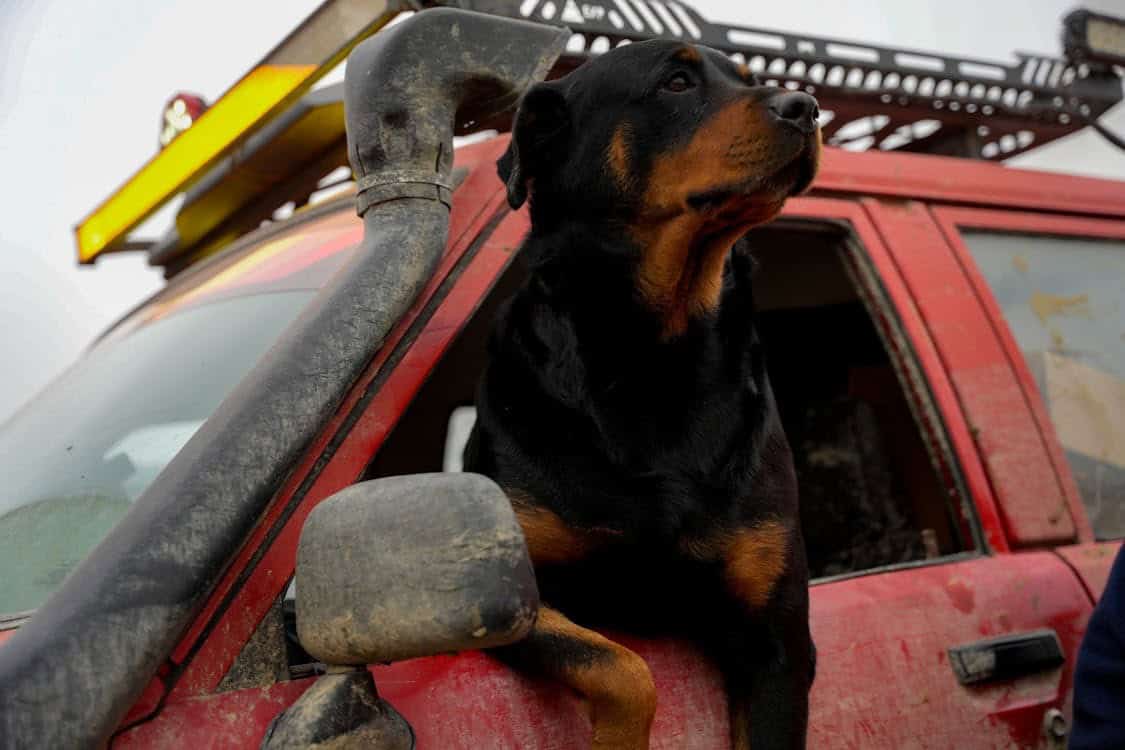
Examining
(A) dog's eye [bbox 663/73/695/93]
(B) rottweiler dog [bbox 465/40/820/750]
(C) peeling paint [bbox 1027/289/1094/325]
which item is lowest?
(C) peeling paint [bbox 1027/289/1094/325]

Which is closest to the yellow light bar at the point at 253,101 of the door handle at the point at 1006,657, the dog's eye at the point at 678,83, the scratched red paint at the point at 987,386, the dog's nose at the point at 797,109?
the dog's eye at the point at 678,83

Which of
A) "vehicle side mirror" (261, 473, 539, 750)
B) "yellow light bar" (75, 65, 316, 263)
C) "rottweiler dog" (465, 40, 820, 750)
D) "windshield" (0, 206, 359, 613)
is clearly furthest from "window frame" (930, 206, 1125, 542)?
"vehicle side mirror" (261, 473, 539, 750)

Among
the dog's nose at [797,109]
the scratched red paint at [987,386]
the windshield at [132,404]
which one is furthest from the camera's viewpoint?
the scratched red paint at [987,386]

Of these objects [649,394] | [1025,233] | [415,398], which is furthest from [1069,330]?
[415,398]

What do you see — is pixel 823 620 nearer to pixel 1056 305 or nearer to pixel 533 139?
pixel 533 139

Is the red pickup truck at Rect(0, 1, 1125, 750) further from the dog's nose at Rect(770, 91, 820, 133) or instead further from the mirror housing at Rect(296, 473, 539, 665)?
the dog's nose at Rect(770, 91, 820, 133)

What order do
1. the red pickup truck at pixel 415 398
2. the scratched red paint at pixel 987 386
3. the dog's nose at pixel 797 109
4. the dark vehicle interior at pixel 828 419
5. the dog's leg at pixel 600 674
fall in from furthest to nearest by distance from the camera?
the dark vehicle interior at pixel 828 419, the scratched red paint at pixel 987 386, the dog's nose at pixel 797 109, the dog's leg at pixel 600 674, the red pickup truck at pixel 415 398

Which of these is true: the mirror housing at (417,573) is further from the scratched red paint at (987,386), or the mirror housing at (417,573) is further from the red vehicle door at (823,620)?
the scratched red paint at (987,386)

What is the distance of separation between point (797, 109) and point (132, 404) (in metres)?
1.23

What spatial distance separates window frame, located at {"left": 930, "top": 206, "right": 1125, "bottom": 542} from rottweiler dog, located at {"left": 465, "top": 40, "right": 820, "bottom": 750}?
0.60 meters

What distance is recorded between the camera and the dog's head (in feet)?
6.23

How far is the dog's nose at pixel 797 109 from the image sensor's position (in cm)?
187

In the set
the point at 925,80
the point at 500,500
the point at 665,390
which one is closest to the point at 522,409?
the point at 665,390

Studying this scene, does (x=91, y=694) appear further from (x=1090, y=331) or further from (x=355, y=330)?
(x=1090, y=331)
